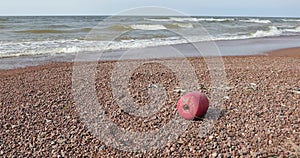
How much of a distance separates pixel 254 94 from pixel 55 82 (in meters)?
4.01

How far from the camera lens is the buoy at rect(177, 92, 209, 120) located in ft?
14.6

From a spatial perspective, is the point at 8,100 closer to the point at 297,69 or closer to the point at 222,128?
the point at 222,128

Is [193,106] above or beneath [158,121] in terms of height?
above

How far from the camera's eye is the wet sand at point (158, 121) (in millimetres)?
3781

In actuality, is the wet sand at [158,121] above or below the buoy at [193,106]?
below

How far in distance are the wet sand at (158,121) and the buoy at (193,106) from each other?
0.13m

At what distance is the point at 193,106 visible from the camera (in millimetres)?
4438

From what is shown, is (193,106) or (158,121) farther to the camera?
(158,121)

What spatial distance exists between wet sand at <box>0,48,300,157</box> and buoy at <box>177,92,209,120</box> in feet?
0.42

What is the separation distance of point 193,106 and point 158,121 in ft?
A: 1.73

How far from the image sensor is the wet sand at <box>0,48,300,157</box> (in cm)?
378

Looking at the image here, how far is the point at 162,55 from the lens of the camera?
12.0 m

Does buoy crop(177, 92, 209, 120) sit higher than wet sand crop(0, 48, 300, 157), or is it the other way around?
buoy crop(177, 92, 209, 120)

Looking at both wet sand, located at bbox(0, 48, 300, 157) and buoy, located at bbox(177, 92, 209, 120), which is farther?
buoy, located at bbox(177, 92, 209, 120)
